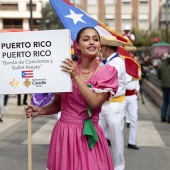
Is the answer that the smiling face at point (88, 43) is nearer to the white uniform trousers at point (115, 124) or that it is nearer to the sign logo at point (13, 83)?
the sign logo at point (13, 83)

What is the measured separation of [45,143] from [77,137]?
538 cm

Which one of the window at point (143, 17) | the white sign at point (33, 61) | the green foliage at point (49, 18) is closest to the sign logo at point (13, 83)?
the white sign at point (33, 61)

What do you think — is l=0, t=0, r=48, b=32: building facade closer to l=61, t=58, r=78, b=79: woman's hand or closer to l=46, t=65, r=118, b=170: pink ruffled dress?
l=46, t=65, r=118, b=170: pink ruffled dress

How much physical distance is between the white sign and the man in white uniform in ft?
7.71

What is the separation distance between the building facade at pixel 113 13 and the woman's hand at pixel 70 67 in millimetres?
34524

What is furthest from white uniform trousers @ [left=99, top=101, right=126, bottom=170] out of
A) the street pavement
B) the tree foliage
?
the tree foliage

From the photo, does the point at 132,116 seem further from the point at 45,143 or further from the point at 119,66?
the point at 119,66

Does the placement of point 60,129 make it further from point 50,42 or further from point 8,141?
point 8,141

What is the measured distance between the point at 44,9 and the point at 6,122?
155 feet

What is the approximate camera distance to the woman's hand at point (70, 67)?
3545 mm

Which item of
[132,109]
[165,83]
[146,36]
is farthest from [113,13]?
[132,109]

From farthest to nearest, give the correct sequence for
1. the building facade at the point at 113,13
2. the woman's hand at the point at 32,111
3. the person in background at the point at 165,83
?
the building facade at the point at 113,13 → the person in background at the point at 165,83 → the woman's hand at the point at 32,111

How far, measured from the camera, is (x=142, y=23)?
60.3 meters

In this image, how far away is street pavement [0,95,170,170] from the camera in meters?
7.27
